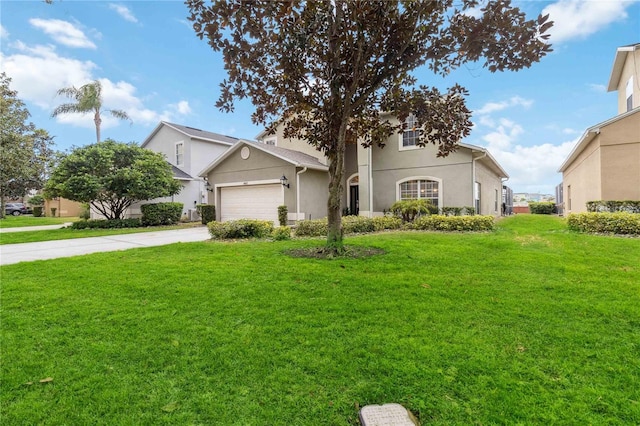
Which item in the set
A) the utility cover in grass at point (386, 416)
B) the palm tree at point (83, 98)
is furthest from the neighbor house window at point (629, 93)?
the palm tree at point (83, 98)

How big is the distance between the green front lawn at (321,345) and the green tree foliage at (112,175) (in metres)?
10.4

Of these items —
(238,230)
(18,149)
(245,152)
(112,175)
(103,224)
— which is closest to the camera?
(238,230)

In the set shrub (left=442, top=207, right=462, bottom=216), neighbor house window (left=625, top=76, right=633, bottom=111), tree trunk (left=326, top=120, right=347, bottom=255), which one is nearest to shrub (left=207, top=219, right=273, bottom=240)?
tree trunk (left=326, top=120, right=347, bottom=255)

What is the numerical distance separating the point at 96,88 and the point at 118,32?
19343mm

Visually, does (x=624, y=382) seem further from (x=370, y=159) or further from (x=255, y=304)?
(x=370, y=159)

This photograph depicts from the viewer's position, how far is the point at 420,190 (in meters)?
14.7

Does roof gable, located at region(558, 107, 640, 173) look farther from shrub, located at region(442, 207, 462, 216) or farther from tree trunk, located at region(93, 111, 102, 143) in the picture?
tree trunk, located at region(93, 111, 102, 143)

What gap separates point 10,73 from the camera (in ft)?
80.4

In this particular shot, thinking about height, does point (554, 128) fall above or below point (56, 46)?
below

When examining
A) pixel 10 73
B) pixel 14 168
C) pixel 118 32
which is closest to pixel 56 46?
pixel 118 32

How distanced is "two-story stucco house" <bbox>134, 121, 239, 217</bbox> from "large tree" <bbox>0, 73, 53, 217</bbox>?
8.98 m

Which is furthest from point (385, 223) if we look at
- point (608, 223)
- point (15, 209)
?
point (15, 209)

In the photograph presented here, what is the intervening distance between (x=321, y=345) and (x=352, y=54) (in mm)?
5850

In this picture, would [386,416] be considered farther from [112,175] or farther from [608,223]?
[112,175]
